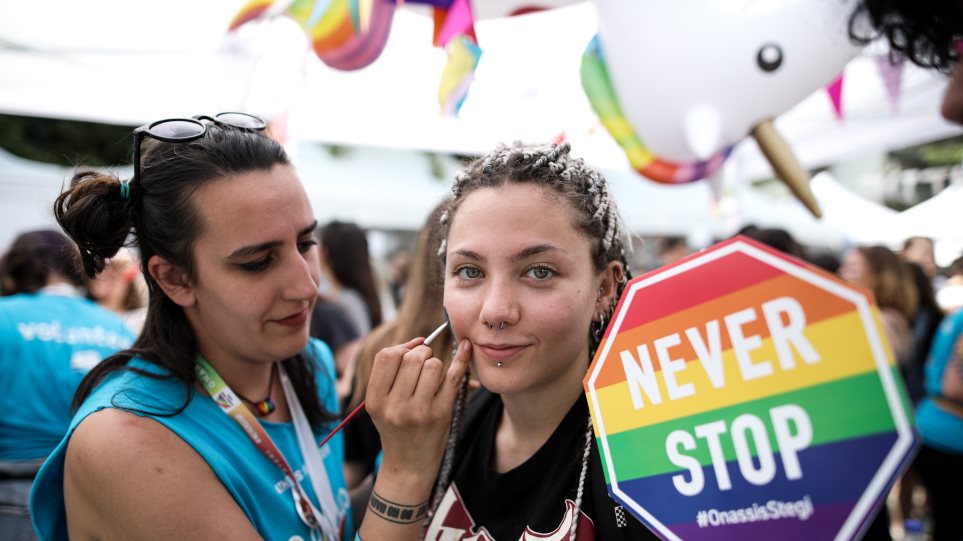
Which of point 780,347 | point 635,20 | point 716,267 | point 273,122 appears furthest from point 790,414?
point 273,122

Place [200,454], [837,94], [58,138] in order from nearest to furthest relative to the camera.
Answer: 1. [200,454]
2. [837,94]
3. [58,138]

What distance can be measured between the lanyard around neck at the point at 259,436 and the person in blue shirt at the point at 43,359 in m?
1.09

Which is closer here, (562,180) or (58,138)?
(562,180)

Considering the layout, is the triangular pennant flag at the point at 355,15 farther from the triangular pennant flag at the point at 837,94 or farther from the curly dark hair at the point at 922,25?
the triangular pennant flag at the point at 837,94

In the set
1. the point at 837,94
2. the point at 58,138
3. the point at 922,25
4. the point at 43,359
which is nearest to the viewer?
the point at 922,25

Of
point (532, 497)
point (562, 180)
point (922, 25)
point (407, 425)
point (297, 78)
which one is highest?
point (922, 25)

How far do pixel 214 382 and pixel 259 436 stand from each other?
163 millimetres

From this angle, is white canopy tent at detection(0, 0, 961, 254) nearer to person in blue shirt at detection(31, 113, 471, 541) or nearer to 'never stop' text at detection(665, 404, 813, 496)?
person in blue shirt at detection(31, 113, 471, 541)

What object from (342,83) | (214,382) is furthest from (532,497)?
(342,83)

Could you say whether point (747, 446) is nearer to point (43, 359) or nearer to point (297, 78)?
point (43, 359)

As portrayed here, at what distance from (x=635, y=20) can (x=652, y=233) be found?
781cm

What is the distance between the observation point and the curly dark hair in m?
0.95

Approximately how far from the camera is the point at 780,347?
65 centimetres

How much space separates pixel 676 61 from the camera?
2102 mm
